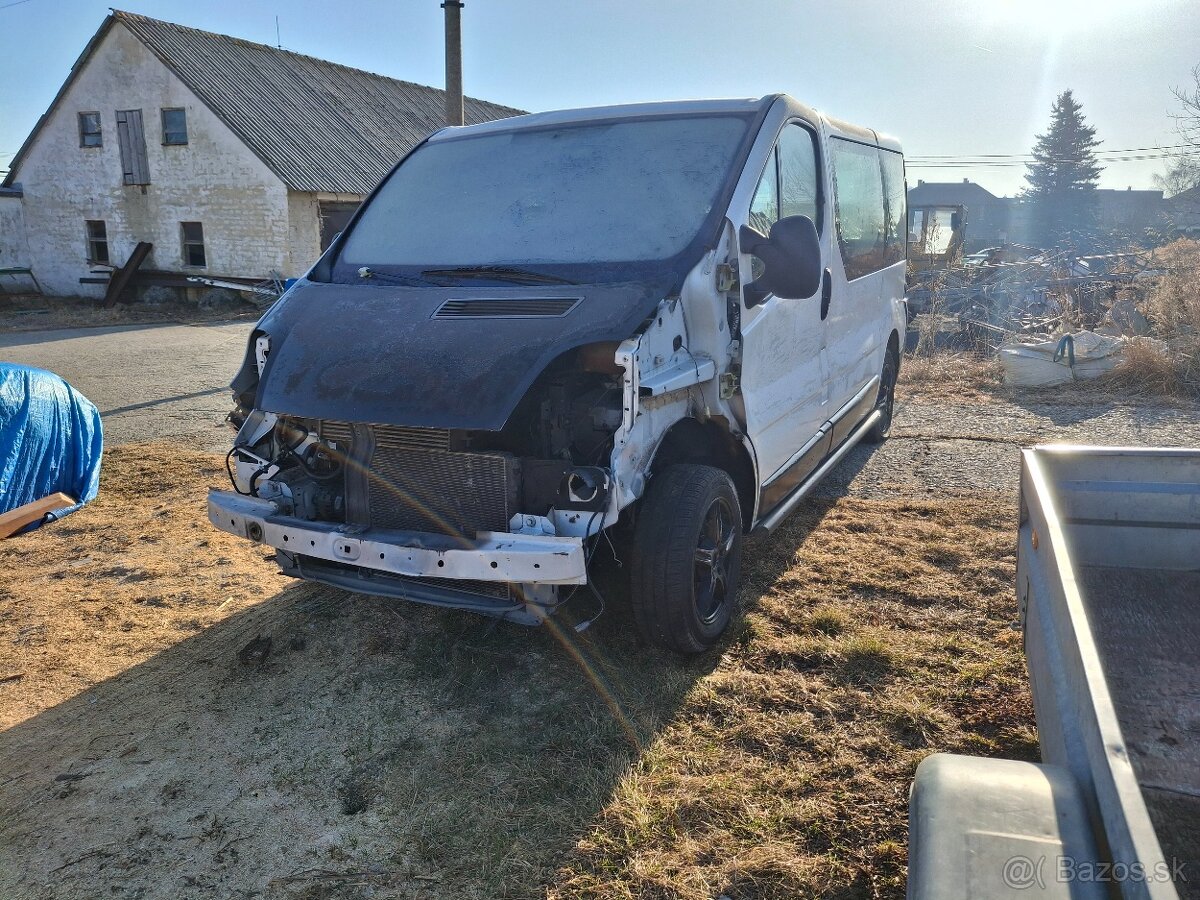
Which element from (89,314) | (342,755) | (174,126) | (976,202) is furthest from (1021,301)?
(976,202)

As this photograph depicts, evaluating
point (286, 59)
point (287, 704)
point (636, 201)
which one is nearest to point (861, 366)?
point (636, 201)

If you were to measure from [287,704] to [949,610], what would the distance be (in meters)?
2.90

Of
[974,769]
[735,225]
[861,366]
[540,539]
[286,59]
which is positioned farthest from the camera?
[286,59]

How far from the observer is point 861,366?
5719mm

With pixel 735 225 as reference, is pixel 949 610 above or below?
below

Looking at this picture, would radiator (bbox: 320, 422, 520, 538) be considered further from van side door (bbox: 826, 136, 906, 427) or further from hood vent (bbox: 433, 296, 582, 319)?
van side door (bbox: 826, 136, 906, 427)

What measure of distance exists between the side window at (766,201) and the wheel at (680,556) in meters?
1.18

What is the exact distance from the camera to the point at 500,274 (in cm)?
381

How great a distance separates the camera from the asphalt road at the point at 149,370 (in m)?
8.62

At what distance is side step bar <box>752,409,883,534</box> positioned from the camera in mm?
4160

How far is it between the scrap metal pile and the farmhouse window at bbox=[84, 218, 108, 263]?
70.7 feet

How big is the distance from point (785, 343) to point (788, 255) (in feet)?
2.11

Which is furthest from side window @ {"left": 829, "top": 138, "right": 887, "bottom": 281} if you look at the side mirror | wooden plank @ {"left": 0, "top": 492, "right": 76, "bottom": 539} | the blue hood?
wooden plank @ {"left": 0, "top": 492, "right": 76, "bottom": 539}

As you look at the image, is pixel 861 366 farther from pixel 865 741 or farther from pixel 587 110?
pixel 865 741
